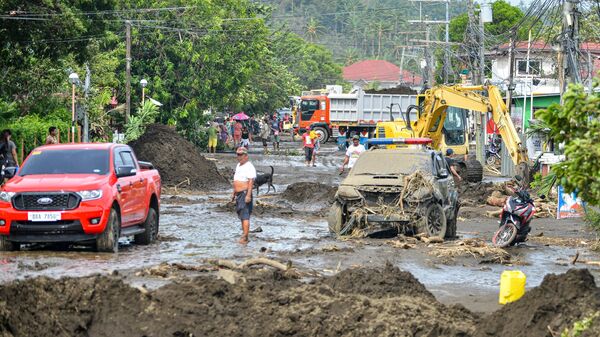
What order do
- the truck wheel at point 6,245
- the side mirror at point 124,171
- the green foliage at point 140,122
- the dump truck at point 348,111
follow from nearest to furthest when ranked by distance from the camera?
the truck wheel at point 6,245 < the side mirror at point 124,171 < the green foliage at point 140,122 < the dump truck at point 348,111

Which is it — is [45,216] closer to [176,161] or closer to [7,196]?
[7,196]

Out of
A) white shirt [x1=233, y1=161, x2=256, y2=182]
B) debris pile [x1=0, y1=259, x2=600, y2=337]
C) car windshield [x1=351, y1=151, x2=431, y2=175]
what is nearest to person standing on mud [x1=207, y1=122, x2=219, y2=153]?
car windshield [x1=351, y1=151, x2=431, y2=175]

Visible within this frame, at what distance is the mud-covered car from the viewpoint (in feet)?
64.2

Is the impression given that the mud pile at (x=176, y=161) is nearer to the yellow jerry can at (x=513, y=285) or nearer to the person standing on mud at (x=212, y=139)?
the person standing on mud at (x=212, y=139)

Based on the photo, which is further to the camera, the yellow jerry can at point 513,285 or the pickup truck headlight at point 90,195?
the pickup truck headlight at point 90,195

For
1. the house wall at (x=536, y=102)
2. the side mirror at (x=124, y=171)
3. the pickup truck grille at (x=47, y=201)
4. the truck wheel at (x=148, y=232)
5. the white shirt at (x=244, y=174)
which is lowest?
the truck wheel at (x=148, y=232)

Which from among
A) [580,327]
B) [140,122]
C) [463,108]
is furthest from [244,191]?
[140,122]

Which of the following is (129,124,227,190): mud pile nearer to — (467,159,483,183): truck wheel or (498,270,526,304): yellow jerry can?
(467,159,483,183): truck wheel

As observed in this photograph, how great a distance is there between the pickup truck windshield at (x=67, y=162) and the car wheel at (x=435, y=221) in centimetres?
591

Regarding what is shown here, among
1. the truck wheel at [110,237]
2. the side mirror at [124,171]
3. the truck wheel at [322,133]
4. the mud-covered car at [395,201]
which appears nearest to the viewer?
the truck wheel at [110,237]

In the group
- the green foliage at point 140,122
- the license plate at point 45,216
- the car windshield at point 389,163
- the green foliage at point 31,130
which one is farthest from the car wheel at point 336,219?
the green foliage at point 140,122

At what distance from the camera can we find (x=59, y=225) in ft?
54.0

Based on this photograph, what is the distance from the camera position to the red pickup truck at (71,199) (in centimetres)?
1647

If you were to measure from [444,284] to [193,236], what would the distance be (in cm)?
699
